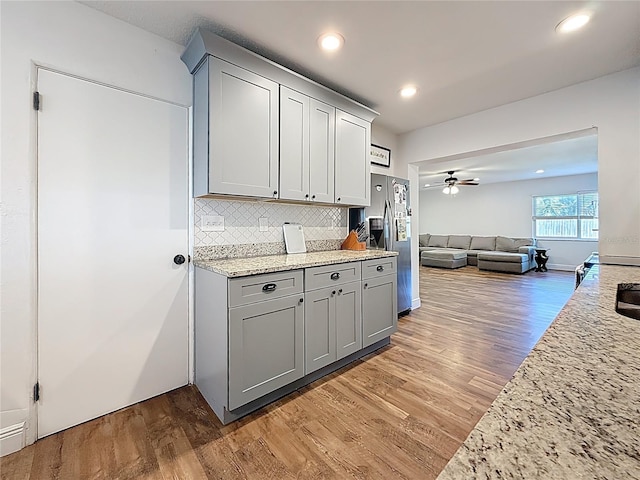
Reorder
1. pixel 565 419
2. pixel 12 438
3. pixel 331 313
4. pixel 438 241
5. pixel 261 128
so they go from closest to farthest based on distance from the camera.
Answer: pixel 565 419, pixel 12 438, pixel 261 128, pixel 331 313, pixel 438 241

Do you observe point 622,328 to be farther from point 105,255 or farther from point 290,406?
point 105,255

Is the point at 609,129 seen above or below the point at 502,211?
above

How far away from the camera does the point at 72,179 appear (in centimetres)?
166

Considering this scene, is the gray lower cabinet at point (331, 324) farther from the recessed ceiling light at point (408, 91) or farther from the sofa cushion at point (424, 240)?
the sofa cushion at point (424, 240)

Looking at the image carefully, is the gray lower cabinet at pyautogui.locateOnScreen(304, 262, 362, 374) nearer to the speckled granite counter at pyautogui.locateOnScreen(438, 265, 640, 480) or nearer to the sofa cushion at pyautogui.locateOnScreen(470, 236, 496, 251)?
the speckled granite counter at pyautogui.locateOnScreen(438, 265, 640, 480)

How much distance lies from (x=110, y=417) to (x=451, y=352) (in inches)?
105

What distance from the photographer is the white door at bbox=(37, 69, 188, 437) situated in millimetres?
1611

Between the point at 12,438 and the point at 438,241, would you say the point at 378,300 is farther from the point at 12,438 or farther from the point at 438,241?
the point at 438,241

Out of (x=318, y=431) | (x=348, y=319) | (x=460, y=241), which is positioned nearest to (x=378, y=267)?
(x=348, y=319)

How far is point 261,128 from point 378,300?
176 cm

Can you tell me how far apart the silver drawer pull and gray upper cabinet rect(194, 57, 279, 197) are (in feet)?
2.23

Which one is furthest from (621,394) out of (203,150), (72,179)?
(72,179)

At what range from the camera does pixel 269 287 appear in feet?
5.94

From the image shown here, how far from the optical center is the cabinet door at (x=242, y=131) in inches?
74.2
